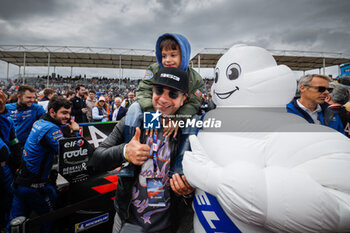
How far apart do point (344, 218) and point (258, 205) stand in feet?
1.23

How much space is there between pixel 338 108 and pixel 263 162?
8.89ft

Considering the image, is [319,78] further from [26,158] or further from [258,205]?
[26,158]

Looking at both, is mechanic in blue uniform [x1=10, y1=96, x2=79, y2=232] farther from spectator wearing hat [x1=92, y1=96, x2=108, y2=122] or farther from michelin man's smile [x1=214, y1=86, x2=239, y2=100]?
spectator wearing hat [x1=92, y1=96, x2=108, y2=122]

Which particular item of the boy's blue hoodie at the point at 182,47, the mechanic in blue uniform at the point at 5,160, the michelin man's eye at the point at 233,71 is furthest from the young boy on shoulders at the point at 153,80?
the mechanic in blue uniform at the point at 5,160

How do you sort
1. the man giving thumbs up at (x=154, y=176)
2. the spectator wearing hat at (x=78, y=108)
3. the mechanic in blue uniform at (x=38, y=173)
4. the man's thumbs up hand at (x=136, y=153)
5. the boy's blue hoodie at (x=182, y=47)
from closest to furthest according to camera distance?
the man's thumbs up hand at (x=136, y=153) → the man giving thumbs up at (x=154, y=176) → the boy's blue hoodie at (x=182, y=47) → the mechanic in blue uniform at (x=38, y=173) → the spectator wearing hat at (x=78, y=108)

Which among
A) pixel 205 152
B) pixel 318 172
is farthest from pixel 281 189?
pixel 205 152

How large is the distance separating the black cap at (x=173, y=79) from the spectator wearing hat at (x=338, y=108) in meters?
2.58

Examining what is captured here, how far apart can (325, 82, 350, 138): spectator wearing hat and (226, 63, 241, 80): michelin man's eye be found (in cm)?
231

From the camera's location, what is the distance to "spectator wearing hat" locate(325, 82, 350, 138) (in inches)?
99.7

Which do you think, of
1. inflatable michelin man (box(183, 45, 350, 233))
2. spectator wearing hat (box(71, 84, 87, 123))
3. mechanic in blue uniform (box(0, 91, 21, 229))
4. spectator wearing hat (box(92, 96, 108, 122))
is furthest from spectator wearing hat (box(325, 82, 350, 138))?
spectator wearing hat (box(71, 84, 87, 123))

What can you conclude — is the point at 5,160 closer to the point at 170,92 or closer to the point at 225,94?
the point at 170,92

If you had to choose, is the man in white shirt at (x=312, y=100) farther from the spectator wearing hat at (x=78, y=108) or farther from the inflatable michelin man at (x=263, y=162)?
the spectator wearing hat at (x=78, y=108)

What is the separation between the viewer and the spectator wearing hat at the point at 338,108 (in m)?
2.53

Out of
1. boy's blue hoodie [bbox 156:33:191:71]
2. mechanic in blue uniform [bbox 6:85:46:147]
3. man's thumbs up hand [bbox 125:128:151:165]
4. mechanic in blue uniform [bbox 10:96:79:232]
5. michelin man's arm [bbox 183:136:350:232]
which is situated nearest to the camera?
michelin man's arm [bbox 183:136:350:232]
